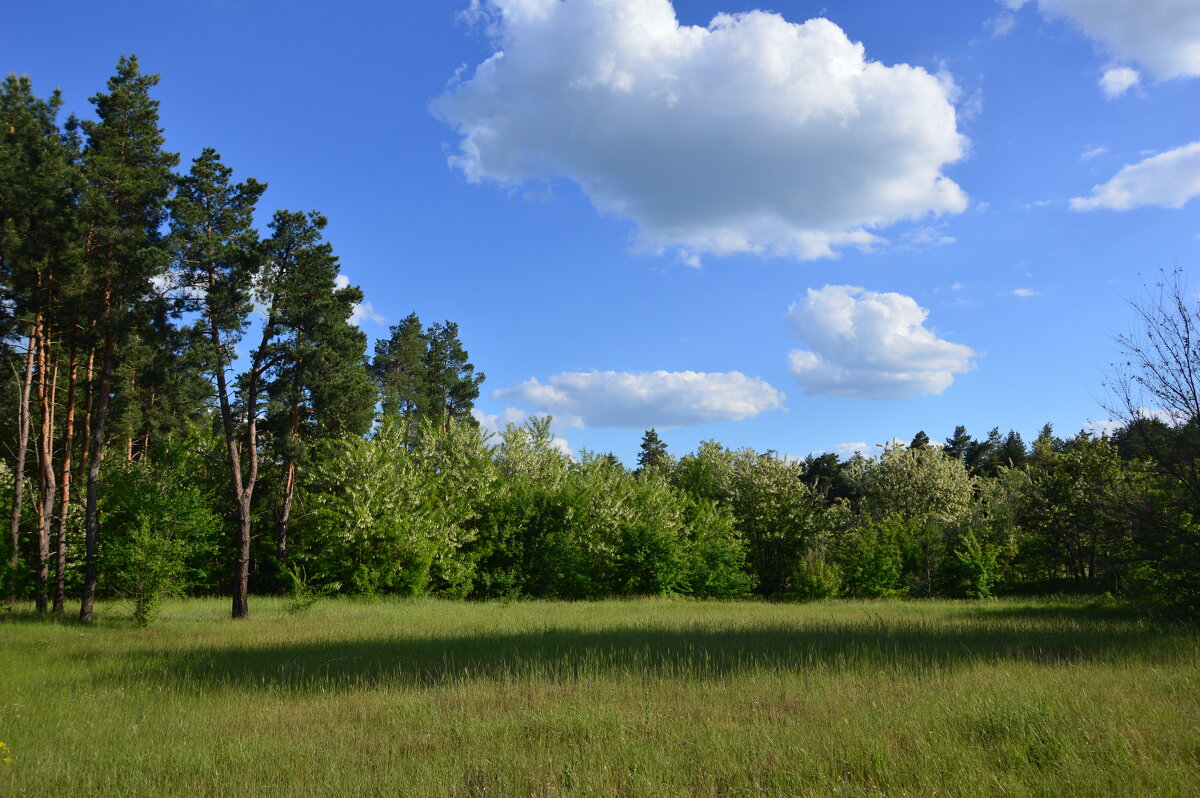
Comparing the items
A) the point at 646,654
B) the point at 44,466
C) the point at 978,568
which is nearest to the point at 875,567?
the point at 978,568

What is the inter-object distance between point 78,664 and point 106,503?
18.4m

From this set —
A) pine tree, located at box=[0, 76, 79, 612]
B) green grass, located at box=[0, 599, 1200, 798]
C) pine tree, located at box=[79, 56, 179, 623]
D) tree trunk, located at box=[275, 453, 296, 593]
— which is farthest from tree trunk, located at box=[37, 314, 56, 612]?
tree trunk, located at box=[275, 453, 296, 593]

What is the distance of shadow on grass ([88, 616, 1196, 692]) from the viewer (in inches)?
444

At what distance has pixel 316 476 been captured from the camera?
32281 millimetres

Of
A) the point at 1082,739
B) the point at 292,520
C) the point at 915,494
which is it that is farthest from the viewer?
the point at 915,494

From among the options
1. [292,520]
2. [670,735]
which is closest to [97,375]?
[292,520]

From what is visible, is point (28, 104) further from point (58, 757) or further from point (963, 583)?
point (963, 583)

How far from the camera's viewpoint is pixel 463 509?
1359 inches

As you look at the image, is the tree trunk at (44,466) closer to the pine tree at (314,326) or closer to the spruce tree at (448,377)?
the pine tree at (314,326)

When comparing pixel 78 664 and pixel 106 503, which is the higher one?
pixel 106 503

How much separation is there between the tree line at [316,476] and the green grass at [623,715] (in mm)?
6758

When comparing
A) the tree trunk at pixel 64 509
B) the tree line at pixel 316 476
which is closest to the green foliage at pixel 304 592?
the tree line at pixel 316 476

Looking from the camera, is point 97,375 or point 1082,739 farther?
point 97,375

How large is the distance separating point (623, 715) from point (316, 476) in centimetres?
2776
